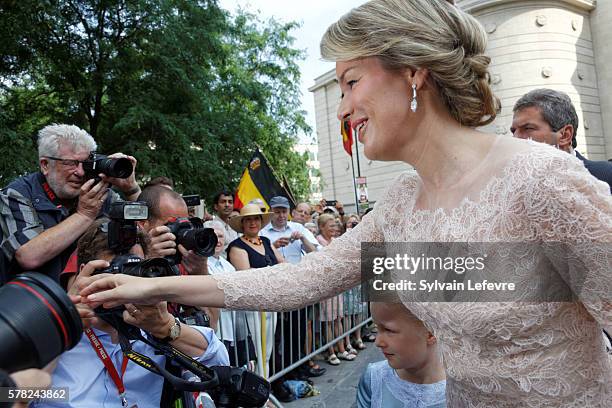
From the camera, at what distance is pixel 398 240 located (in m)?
1.79

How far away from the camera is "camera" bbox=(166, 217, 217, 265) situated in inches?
99.3

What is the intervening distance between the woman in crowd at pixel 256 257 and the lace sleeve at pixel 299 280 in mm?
2658

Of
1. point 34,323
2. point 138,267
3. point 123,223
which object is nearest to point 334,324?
point 123,223

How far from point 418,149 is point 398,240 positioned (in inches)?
A: 12.4

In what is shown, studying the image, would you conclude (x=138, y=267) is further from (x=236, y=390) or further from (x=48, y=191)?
(x=48, y=191)

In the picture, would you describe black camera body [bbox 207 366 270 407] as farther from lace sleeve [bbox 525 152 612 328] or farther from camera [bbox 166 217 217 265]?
lace sleeve [bbox 525 152 612 328]

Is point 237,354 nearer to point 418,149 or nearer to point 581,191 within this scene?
point 418,149

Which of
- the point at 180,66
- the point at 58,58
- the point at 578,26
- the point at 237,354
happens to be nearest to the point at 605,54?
the point at 578,26

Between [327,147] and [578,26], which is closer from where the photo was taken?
[578,26]

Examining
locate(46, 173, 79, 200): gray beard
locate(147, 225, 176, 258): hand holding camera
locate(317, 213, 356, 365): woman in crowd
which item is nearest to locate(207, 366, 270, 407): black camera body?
locate(147, 225, 176, 258): hand holding camera

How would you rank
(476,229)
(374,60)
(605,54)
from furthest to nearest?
(605,54) → (374,60) → (476,229)

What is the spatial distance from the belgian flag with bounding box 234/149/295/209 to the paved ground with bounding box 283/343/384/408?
301 centimetres

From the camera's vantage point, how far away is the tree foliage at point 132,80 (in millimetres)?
9734

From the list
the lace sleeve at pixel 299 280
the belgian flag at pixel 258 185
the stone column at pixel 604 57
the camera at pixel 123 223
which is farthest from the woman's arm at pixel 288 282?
the stone column at pixel 604 57
